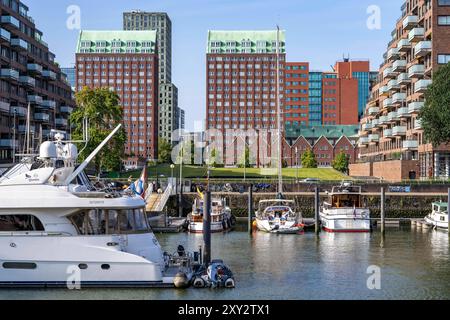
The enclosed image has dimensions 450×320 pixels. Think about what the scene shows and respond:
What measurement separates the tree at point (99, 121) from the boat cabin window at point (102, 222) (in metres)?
63.2

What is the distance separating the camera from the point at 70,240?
34.2 meters

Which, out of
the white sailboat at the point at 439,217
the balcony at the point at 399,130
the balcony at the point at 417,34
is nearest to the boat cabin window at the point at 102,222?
the white sailboat at the point at 439,217

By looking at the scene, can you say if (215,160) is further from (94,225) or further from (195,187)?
(94,225)

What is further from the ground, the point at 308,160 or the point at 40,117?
the point at 40,117

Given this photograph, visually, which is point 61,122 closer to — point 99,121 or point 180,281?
point 99,121

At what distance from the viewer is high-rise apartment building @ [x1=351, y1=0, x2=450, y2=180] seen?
10588 cm

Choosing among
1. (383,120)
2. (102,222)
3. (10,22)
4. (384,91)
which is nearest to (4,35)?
(10,22)

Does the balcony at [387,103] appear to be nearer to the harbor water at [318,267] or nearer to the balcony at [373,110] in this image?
the balcony at [373,110]

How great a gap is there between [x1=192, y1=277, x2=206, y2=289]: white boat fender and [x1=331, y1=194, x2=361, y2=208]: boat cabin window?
37.8 meters

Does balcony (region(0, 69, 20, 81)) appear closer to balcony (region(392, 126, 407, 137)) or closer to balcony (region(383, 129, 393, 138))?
balcony (region(392, 126, 407, 137))

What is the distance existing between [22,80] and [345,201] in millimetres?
67224

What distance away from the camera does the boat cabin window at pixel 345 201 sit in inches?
2820
